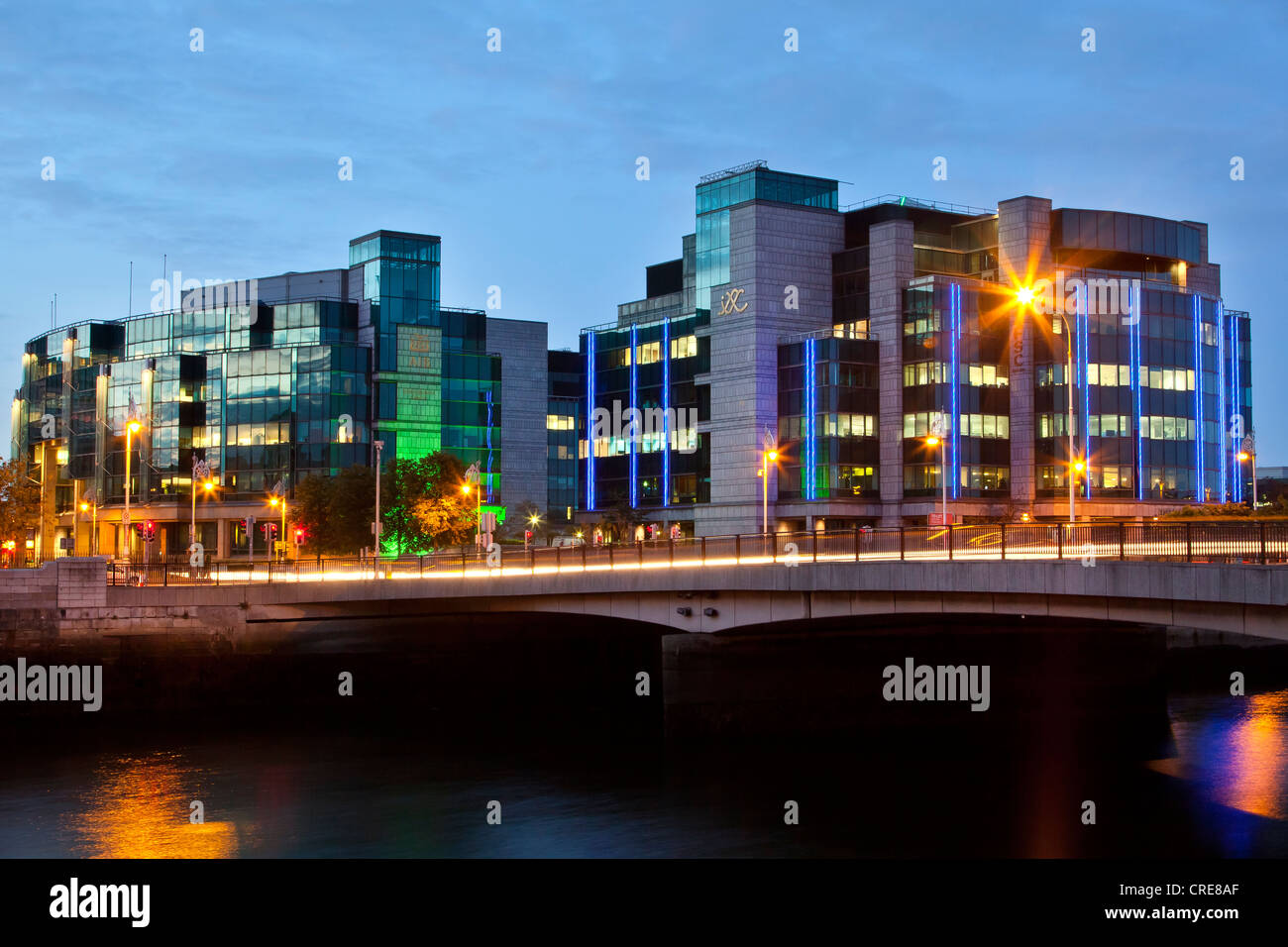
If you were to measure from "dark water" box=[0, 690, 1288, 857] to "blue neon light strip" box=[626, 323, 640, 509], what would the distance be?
68.9 m

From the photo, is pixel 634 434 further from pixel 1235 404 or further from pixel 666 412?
pixel 1235 404

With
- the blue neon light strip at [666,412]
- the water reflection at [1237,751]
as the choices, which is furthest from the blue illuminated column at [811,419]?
the water reflection at [1237,751]

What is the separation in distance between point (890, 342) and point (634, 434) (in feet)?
82.0

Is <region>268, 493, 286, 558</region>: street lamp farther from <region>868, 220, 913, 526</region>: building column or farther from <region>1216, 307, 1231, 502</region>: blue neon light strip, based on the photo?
<region>1216, 307, 1231, 502</region>: blue neon light strip

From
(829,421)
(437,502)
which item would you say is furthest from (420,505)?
(829,421)

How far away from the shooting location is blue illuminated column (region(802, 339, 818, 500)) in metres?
99.7

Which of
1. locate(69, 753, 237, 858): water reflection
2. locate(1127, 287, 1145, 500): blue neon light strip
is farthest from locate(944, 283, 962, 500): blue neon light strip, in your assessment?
locate(69, 753, 237, 858): water reflection
